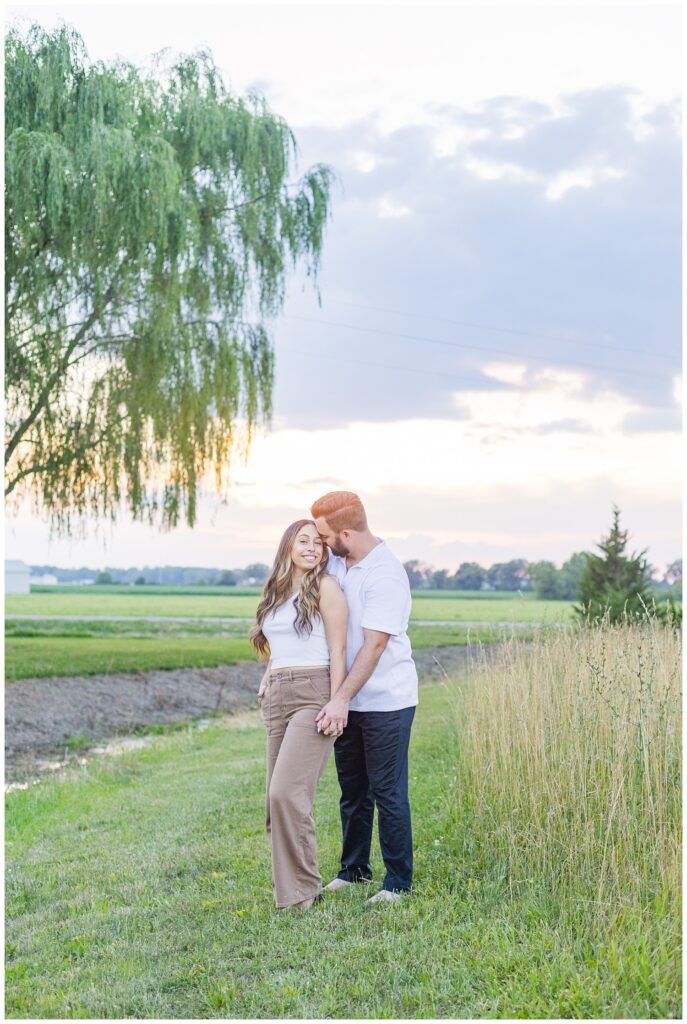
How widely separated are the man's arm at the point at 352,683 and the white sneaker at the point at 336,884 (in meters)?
0.91

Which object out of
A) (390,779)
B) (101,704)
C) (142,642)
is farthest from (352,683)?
(142,642)

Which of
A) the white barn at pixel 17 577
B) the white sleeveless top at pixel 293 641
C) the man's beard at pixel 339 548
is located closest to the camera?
the white sleeveless top at pixel 293 641

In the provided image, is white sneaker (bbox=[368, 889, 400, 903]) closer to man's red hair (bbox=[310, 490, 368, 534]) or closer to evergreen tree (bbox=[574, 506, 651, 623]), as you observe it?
man's red hair (bbox=[310, 490, 368, 534])

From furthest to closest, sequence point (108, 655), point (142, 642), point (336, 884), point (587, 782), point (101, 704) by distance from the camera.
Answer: point (142, 642) → point (108, 655) → point (101, 704) → point (587, 782) → point (336, 884)

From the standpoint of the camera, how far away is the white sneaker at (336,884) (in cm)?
513

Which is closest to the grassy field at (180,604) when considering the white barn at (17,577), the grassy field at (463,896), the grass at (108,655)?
the white barn at (17,577)

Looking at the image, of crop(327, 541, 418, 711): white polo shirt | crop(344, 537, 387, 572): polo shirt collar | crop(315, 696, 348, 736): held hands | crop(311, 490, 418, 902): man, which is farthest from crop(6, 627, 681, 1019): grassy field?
A: crop(344, 537, 387, 572): polo shirt collar

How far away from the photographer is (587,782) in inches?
209

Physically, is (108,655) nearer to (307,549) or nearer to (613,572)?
(613,572)

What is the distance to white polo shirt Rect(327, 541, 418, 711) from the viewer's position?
4.88m

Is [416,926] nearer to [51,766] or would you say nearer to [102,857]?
[102,857]

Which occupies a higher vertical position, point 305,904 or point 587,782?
point 587,782

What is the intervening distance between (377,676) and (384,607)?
355 mm

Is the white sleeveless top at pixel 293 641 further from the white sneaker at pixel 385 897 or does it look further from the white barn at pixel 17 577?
the white barn at pixel 17 577
